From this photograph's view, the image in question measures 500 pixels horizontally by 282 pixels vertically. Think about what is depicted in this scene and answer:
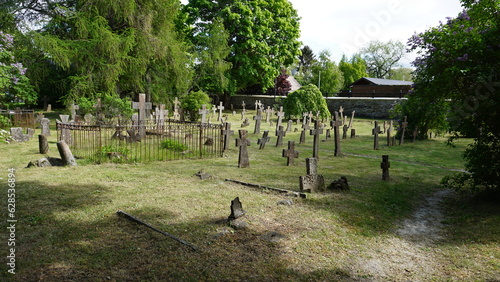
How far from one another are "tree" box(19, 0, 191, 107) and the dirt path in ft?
64.6

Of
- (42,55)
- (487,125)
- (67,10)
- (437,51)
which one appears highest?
(67,10)

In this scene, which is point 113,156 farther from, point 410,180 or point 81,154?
point 410,180

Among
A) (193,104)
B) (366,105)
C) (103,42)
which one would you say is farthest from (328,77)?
(103,42)

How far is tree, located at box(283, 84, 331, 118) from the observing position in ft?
95.0

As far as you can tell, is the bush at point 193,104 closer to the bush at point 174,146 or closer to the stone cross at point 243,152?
the bush at point 174,146

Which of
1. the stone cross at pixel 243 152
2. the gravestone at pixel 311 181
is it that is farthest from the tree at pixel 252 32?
the gravestone at pixel 311 181

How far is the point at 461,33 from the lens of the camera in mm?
7586

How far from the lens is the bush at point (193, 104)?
25.4 metres

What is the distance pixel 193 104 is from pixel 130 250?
21507mm

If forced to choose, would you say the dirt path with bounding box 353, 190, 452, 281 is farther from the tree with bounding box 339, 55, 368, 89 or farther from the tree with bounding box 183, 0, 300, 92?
the tree with bounding box 339, 55, 368, 89

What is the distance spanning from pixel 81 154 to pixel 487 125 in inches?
432

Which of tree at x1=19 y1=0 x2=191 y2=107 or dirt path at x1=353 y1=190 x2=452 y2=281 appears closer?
dirt path at x1=353 y1=190 x2=452 y2=281

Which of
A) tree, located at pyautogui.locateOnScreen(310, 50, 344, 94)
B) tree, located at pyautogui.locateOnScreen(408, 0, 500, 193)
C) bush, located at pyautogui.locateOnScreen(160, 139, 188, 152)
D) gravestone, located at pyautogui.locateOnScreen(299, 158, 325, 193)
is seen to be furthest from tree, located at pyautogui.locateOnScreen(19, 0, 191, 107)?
tree, located at pyautogui.locateOnScreen(310, 50, 344, 94)

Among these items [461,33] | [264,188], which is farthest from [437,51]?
[264,188]
